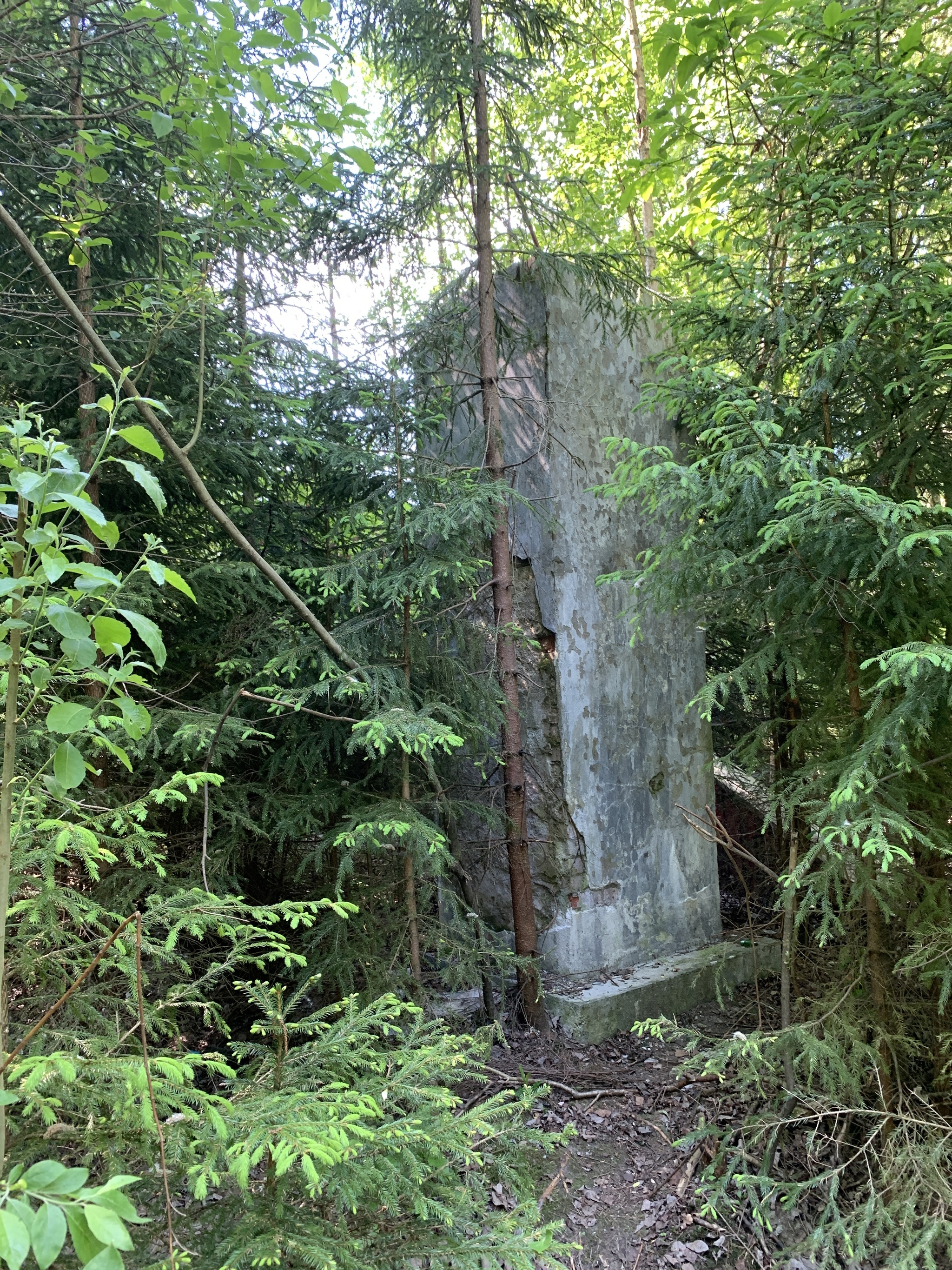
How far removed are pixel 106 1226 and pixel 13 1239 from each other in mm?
91

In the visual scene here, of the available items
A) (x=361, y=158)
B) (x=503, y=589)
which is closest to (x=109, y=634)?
(x=361, y=158)

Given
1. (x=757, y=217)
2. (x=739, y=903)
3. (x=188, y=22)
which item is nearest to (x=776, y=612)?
(x=757, y=217)

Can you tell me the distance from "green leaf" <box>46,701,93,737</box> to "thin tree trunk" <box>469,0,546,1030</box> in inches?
119

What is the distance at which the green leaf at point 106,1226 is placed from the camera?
2.50ft

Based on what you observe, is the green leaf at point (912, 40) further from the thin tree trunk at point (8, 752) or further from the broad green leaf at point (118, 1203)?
the broad green leaf at point (118, 1203)

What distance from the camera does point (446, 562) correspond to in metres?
3.50

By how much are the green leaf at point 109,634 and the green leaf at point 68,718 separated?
9 centimetres

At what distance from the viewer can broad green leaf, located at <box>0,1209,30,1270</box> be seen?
759mm

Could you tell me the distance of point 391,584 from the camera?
11.4 ft

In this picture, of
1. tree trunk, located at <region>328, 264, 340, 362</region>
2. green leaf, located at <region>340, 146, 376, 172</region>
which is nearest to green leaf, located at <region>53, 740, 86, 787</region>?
green leaf, located at <region>340, 146, 376, 172</region>

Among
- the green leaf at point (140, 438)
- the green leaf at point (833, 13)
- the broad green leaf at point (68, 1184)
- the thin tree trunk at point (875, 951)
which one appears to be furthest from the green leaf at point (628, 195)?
the broad green leaf at point (68, 1184)

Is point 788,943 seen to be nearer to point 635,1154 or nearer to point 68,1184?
point 635,1154

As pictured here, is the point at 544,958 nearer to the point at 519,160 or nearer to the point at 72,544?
the point at 72,544

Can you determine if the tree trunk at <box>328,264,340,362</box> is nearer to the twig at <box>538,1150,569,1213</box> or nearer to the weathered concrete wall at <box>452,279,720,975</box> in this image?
the weathered concrete wall at <box>452,279,720,975</box>
